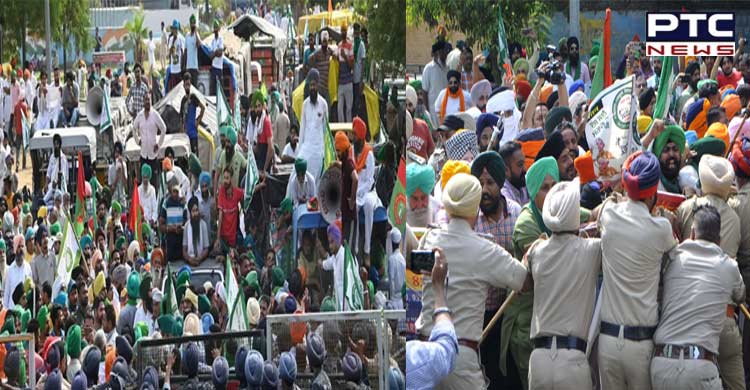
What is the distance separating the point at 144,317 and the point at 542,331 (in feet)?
10.3

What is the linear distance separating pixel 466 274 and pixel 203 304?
9.50 feet

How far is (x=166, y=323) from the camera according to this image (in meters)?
7.91

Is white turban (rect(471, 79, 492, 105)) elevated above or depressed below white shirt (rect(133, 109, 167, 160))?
above

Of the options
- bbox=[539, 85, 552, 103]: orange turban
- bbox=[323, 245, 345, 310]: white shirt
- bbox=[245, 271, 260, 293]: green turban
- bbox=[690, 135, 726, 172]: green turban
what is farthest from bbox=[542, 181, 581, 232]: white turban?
bbox=[539, 85, 552, 103]: orange turban

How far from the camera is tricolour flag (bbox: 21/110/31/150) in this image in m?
8.43

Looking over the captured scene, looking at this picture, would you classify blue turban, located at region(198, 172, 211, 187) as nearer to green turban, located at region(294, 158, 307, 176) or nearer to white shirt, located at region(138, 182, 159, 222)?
white shirt, located at region(138, 182, 159, 222)

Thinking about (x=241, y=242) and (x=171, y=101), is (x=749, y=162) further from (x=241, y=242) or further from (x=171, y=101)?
(x=171, y=101)

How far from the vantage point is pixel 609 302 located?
5.77 metres

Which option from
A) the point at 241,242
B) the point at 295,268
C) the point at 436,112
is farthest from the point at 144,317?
the point at 436,112

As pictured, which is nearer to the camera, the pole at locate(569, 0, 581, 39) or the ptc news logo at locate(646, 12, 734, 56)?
the ptc news logo at locate(646, 12, 734, 56)

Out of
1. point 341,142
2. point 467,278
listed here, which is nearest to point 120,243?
point 341,142

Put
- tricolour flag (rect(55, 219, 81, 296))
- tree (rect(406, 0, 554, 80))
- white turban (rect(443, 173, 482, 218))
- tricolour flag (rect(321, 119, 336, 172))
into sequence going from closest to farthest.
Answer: white turban (rect(443, 173, 482, 218)), tricolour flag (rect(321, 119, 336, 172)), tree (rect(406, 0, 554, 80)), tricolour flag (rect(55, 219, 81, 296))

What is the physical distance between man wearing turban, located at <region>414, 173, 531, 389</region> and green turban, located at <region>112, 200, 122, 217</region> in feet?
10.6

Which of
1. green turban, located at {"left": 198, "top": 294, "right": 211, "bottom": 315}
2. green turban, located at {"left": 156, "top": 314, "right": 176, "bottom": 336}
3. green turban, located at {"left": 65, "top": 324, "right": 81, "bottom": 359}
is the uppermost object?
green turban, located at {"left": 198, "top": 294, "right": 211, "bottom": 315}
